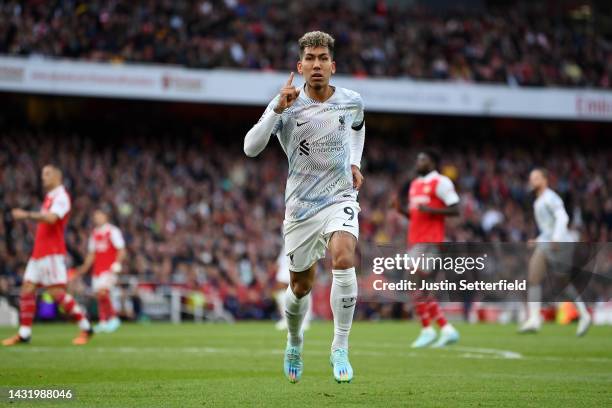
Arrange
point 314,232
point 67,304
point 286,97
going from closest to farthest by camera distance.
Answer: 1. point 286,97
2. point 314,232
3. point 67,304

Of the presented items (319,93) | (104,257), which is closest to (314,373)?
(319,93)

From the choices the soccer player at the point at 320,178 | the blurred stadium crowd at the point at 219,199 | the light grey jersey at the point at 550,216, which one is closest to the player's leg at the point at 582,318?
the light grey jersey at the point at 550,216

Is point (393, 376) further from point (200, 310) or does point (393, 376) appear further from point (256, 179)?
point (256, 179)

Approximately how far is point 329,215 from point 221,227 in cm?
2176

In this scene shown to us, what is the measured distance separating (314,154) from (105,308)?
12562 mm

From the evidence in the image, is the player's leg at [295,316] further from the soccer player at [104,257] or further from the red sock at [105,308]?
the soccer player at [104,257]

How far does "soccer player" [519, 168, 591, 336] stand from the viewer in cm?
1631

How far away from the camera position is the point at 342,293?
7.67m

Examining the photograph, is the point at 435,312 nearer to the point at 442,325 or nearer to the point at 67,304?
the point at 442,325

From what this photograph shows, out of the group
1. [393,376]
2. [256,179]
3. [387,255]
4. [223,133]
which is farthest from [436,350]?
[223,133]

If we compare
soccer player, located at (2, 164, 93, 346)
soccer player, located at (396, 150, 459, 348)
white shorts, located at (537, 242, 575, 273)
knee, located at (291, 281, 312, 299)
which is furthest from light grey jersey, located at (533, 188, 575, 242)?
knee, located at (291, 281, 312, 299)

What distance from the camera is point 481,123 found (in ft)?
124

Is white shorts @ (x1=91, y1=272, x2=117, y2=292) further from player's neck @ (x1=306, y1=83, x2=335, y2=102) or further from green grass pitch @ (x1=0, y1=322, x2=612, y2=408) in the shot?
player's neck @ (x1=306, y1=83, x2=335, y2=102)

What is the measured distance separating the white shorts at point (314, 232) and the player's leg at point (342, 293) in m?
0.14
